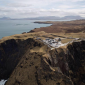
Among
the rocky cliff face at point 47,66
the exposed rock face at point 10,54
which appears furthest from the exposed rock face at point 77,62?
the exposed rock face at point 10,54

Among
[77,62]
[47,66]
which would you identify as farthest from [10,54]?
[77,62]

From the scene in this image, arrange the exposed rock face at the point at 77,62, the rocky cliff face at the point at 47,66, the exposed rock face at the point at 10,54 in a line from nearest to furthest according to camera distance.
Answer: the rocky cliff face at the point at 47,66 < the exposed rock face at the point at 77,62 < the exposed rock face at the point at 10,54

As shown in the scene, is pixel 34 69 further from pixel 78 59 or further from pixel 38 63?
pixel 78 59

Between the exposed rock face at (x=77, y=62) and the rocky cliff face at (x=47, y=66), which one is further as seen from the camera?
the exposed rock face at (x=77, y=62)

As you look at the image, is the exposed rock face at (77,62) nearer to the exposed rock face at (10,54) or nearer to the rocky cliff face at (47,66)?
the rocky cliff face at (47,66)

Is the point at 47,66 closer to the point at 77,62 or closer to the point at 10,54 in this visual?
the point at 77,62

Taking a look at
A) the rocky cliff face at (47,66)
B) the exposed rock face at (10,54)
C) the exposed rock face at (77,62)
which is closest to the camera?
the rocky cliff face at (47,66)

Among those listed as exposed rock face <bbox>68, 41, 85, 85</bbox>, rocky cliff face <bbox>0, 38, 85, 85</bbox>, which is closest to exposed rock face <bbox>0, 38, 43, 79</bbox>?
rocky cliff face <bbox>0, 38, 85, 85</bbox>

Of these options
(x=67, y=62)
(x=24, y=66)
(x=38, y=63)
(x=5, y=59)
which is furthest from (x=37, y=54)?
(x=5, y=59)

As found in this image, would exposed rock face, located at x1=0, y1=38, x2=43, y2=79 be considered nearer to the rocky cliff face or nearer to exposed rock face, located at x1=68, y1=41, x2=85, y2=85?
the rocky cliff face
